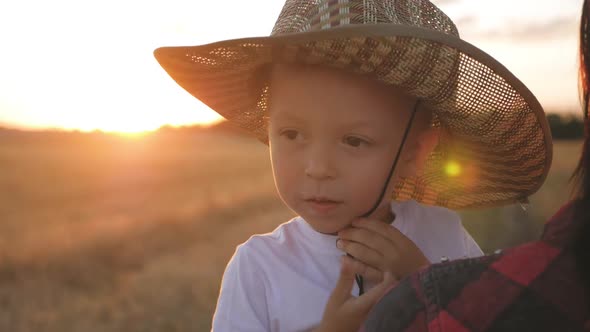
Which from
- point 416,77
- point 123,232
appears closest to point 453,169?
point 416,77

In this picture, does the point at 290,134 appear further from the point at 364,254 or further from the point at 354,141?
the point at 364,254

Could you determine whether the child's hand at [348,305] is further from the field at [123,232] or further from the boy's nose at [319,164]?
the field at [123,232]

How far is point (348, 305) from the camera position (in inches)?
74.7

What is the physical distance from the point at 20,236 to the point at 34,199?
3168 mm

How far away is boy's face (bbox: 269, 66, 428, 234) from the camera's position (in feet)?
6.68

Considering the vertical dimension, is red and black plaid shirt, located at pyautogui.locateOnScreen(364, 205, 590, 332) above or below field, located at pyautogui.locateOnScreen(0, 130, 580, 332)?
above

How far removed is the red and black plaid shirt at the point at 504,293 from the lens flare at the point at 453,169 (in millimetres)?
1569

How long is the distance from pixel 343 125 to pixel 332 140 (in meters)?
0.06

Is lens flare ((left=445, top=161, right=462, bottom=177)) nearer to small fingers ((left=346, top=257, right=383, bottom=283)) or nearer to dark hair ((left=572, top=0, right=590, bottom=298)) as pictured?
small fingers ((left=346, top=257, right=383, bottom=283))

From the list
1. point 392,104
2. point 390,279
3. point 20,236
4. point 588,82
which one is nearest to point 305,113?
point 392,104

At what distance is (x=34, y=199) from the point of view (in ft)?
33.7

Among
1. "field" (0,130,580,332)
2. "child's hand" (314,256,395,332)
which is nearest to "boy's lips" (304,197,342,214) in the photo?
"child's hand" (314,256,395,332)

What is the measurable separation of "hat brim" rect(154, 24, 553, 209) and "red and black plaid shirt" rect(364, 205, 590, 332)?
88cm

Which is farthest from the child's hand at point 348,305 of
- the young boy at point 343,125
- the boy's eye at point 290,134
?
the boy's eye at point 290,134
